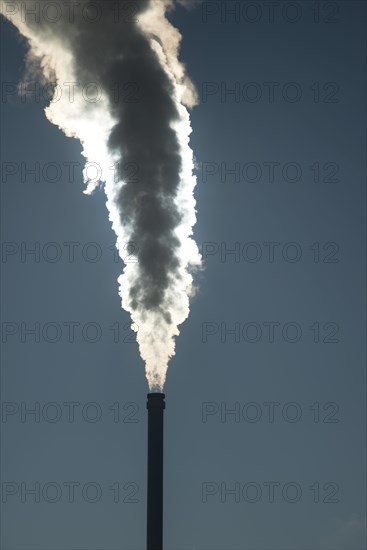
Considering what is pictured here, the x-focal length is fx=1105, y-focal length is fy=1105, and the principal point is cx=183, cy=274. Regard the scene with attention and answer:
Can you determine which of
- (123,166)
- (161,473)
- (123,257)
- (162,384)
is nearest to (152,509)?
(161,473)

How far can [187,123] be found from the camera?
41.1 metres

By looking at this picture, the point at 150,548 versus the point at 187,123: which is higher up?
the point at 187,123

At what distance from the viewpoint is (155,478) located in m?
37.2

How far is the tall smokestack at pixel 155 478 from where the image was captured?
3691cm

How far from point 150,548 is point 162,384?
5.69 meters

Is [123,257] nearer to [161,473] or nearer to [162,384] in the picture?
[162,384]

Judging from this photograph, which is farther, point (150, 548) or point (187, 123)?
point (187, 123)

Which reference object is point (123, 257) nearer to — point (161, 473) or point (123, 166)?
point (123, 166)

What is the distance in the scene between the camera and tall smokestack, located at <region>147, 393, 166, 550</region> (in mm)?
36906

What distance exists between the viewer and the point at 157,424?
37.8 meters

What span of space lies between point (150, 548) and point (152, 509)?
50.5 inches

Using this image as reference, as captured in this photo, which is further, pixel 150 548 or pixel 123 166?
pixel 123 166

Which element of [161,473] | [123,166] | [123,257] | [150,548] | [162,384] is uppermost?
[123,166]

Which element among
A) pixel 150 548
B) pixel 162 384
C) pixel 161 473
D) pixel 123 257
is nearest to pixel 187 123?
pixel 123 257
